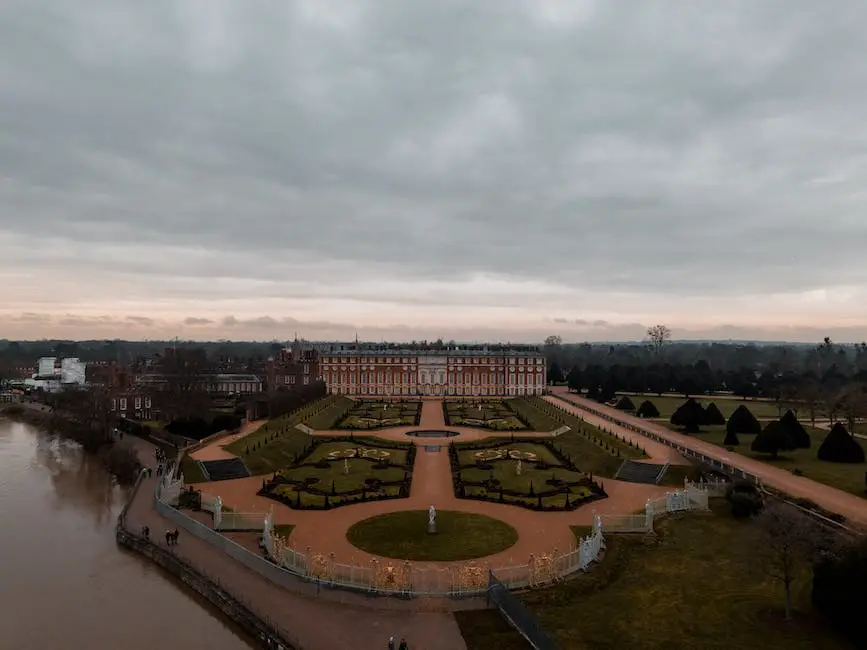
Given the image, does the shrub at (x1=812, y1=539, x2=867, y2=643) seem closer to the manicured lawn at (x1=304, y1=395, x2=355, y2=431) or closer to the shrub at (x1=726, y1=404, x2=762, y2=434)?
the shrub at (x1=726, y1=404, x2=762, y2=434)

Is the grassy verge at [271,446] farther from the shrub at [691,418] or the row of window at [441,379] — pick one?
the row of window at [441,379]

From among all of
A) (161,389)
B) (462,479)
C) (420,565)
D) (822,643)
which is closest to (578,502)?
(462,479)

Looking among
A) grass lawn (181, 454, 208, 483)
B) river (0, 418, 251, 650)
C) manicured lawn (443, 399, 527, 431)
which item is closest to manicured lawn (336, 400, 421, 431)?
manicured lawn (443, 399, 527, 431)

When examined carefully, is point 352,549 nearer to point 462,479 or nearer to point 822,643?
point 462,479

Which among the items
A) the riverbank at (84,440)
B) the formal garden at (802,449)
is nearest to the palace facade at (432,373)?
the riverbank at (84,440)

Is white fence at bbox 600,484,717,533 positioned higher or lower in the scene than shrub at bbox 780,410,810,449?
lower

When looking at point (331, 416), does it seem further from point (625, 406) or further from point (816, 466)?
point (816, 466)

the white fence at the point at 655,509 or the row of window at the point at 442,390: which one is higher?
the row of window at the point at 442,390
